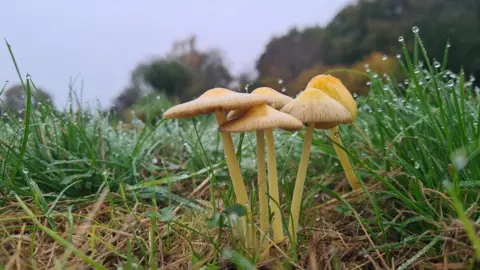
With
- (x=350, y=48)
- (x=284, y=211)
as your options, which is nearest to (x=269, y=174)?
(x=284, y=211)

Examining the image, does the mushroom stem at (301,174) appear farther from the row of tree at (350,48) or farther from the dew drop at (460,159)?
the row of tree at (350,48)

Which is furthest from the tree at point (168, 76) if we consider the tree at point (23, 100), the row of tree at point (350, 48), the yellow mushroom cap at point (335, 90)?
the yellow mushroom cap at point (335, 90)

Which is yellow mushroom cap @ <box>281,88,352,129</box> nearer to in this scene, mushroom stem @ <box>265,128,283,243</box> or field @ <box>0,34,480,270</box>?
mushroom stem @ <box>265,128,283,243</box>

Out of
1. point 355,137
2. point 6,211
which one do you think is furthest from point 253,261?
point 355,137

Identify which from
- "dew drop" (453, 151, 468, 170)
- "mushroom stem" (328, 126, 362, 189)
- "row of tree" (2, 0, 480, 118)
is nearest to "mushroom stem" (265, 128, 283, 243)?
"mushroom stem" (328, 126, 362, 189)

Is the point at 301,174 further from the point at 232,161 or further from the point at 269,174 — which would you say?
the point at 232,161

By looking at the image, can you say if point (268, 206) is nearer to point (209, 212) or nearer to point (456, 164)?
point (209, 212)
